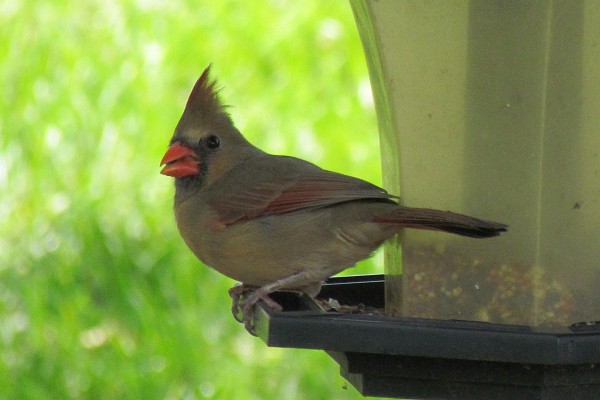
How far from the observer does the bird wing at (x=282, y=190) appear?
294cm

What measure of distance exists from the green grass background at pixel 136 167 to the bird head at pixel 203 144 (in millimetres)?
1077

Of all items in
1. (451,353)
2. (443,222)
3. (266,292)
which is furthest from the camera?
(266,292)

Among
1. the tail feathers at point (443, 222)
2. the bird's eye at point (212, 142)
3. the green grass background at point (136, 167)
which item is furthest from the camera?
the green grass background at point (136, 167)

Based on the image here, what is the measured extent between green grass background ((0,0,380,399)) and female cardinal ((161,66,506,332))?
117cm

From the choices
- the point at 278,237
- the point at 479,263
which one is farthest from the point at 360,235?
the point at 479,263

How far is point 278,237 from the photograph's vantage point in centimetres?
298

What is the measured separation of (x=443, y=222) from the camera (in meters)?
2.57

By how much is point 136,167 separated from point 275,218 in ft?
7.98

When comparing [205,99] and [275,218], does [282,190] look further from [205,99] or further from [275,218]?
[205,99]

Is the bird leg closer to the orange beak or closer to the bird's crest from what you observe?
the orange beak

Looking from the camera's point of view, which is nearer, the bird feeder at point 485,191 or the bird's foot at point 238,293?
the bird feeder at point 485,191

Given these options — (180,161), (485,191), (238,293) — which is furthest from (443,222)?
(180,161)

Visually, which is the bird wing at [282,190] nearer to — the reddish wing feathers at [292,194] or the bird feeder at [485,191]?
the reddish wing feathers at [292,194]

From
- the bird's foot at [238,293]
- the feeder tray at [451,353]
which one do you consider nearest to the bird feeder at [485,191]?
the feeder tray at [451,353]
